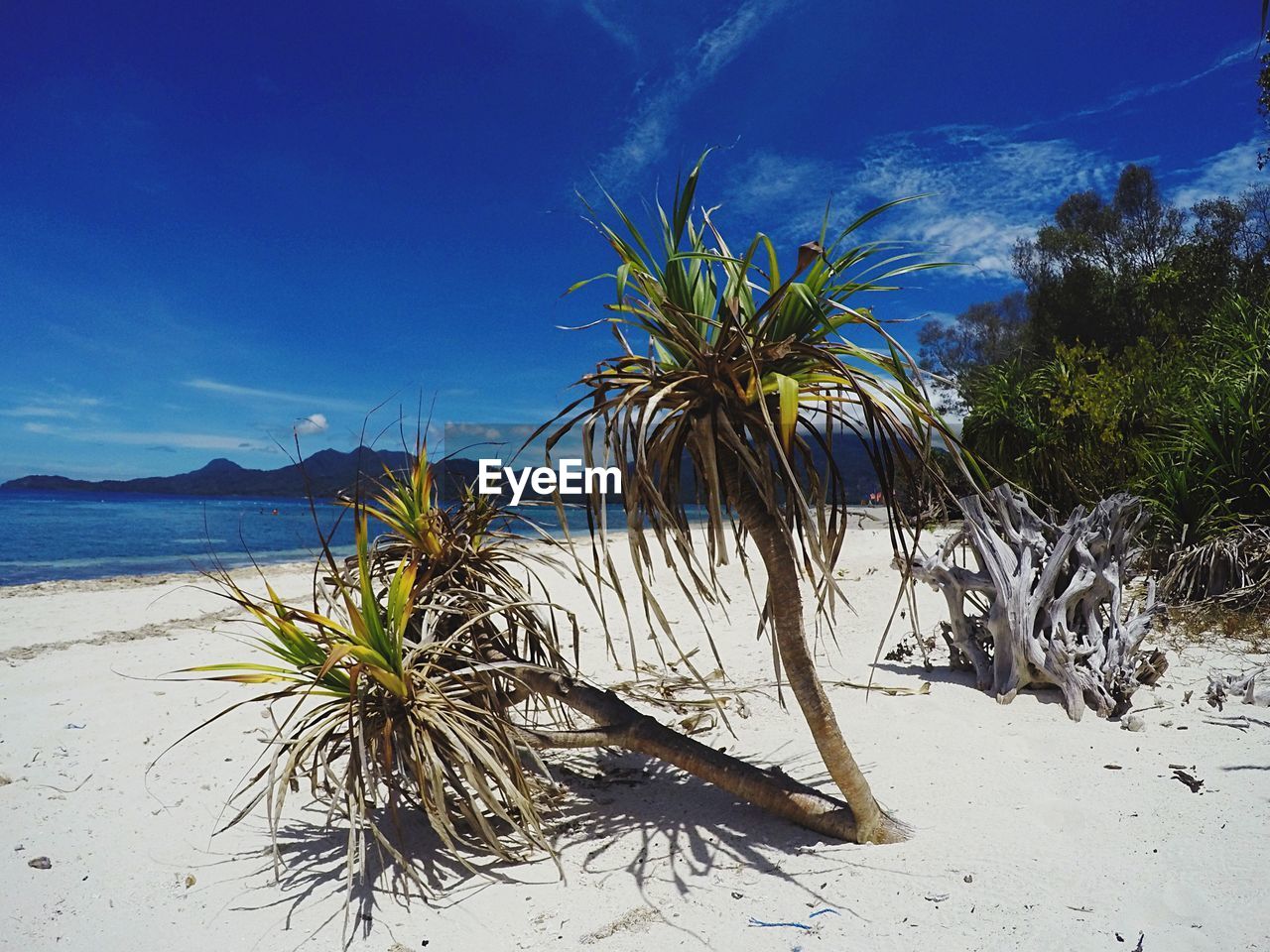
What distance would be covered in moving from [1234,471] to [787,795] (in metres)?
6.99

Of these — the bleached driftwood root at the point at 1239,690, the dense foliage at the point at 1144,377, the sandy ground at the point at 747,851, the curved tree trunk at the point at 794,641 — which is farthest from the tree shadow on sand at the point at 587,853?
the dense foliage at the point at 1144,377

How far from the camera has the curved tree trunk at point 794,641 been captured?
8.82ft

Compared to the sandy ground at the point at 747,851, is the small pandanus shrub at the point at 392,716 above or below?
above

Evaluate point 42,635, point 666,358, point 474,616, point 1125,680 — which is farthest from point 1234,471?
point 42,635

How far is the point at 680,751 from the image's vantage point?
10.4 feet

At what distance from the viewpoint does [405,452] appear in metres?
3.54

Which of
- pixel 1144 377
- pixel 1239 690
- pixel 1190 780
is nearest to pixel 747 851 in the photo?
pixel 1190 780

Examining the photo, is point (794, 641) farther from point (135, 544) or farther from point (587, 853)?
point (135, 544)

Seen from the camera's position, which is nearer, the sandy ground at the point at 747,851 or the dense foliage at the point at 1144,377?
the sandy ground at the point at 747,851

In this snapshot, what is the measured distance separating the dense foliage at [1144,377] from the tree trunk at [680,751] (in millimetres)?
4913

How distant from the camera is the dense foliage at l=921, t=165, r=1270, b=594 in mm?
7539

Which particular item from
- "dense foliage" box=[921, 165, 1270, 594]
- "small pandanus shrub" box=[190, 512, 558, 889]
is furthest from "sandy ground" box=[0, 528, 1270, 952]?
"dense foliage" box=[921, 165, 1270, 594]

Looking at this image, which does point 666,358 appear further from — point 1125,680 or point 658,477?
point 1125,680

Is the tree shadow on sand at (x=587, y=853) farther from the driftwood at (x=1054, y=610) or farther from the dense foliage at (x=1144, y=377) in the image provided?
the dense foliage at (x=1144, y=377)
